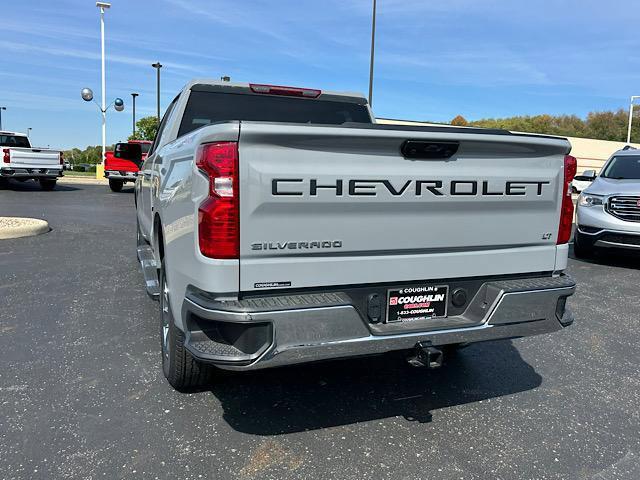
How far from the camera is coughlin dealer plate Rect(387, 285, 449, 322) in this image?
3.00m

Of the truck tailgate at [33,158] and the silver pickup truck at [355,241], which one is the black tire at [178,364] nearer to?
the silver pickup truck at [355,241]

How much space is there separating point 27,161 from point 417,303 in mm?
18555

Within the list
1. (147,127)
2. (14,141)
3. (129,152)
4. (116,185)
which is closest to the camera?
(129,152)

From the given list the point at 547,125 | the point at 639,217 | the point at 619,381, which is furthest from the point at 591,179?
the point at 547,125

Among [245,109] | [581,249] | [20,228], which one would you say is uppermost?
[245,109]

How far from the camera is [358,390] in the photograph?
3.70 metres

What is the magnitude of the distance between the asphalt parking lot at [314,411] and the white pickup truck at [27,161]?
581 inches

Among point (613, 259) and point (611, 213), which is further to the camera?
point (613, 259)

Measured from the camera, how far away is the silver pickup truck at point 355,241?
2.62 meters

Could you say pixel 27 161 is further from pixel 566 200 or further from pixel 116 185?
pixel 566 200

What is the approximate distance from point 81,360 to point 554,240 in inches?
135

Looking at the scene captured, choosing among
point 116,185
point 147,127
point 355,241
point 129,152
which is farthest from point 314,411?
point 147,127

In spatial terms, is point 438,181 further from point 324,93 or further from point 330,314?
point 324,93

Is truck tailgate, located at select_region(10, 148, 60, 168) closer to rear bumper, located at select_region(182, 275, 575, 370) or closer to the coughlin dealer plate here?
rear bumper, located at select_region(182, 275, 575, 370)
